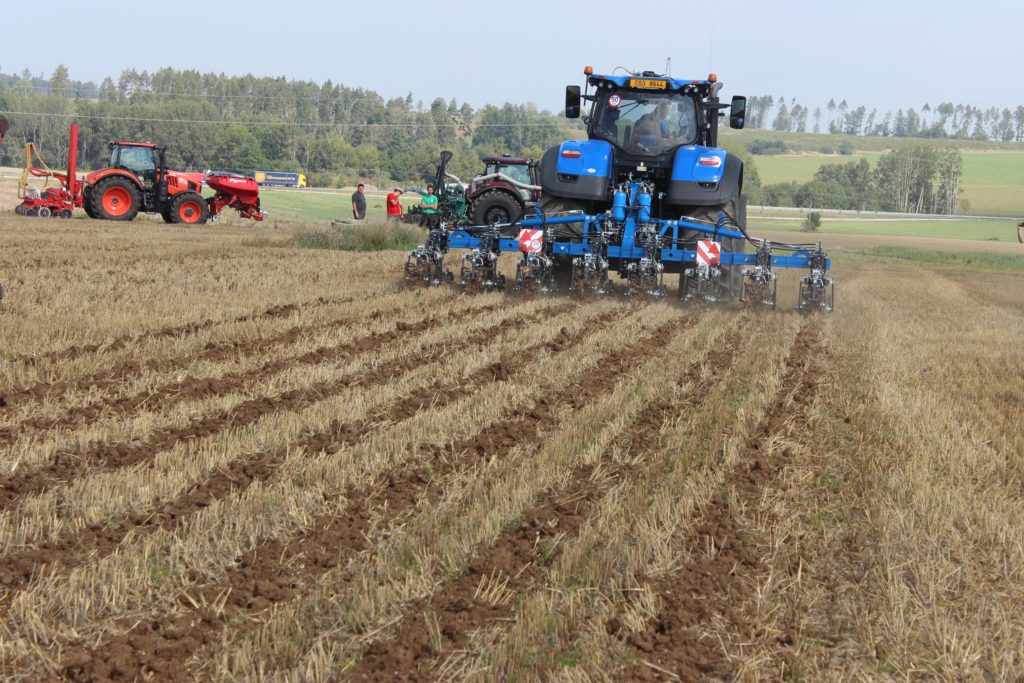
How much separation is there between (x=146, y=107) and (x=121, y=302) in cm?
8595

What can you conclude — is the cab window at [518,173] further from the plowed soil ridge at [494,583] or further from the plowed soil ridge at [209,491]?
the plowed soil ridge at [494,583]

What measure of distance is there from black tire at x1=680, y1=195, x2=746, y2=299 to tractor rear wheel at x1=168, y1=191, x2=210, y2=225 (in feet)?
41.8

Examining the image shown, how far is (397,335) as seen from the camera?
295 inches

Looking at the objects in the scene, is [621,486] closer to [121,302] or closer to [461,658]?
[461,658]

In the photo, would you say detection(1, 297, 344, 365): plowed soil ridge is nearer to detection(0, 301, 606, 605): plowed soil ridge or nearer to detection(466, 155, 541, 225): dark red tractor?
detection(0, 301, 606, 605): plowed soil ridge

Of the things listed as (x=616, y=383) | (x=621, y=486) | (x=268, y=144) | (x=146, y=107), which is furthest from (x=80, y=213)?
(x=146, y=107)

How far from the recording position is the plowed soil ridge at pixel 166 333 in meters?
6.04

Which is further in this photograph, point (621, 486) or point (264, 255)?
point (264, 255)

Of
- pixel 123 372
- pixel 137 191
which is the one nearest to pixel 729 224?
pixel 123 372

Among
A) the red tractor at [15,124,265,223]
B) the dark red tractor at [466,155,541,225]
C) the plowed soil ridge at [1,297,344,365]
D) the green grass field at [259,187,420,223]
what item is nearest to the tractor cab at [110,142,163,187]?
the red tractor at [15,124,265,223]

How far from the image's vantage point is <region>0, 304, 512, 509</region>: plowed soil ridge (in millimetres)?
3828

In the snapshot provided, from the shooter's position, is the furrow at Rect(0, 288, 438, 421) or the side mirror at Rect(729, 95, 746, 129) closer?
the furrow at Rect(0, 288, 438, 421)

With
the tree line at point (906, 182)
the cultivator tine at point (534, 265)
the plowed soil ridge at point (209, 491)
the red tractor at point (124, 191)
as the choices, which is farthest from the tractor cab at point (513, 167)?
the tree line at point (906, 182)

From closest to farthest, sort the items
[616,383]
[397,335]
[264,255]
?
[616,383] < [397,335] < [264,255]
